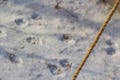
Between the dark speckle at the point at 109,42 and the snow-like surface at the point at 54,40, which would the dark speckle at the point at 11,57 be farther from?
the dark speckle at the point at 109,42

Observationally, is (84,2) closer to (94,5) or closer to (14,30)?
(94,5)

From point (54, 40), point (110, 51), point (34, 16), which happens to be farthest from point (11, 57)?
point (110, 51)

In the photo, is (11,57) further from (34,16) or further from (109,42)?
(109,42)

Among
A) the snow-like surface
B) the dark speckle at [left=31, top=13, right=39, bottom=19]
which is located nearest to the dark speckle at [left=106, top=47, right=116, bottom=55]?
the snow-like surface

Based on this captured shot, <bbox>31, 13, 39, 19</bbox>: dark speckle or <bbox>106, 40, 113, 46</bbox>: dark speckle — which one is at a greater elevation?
<bbox>31, 13, 39, 19</bbox>: dark speckle

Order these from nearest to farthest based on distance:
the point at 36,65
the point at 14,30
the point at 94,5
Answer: the point at 36,65 < the point at 14,30 < the point at 94,5

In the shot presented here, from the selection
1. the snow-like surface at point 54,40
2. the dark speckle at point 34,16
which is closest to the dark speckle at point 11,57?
the snow-like surface at point 54,40

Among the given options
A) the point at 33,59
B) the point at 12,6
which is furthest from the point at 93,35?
the point at 12,6

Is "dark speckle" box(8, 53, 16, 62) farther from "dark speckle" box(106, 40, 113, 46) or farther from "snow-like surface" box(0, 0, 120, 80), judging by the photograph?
"dark speckle" box(106, 40, 113, 46)
